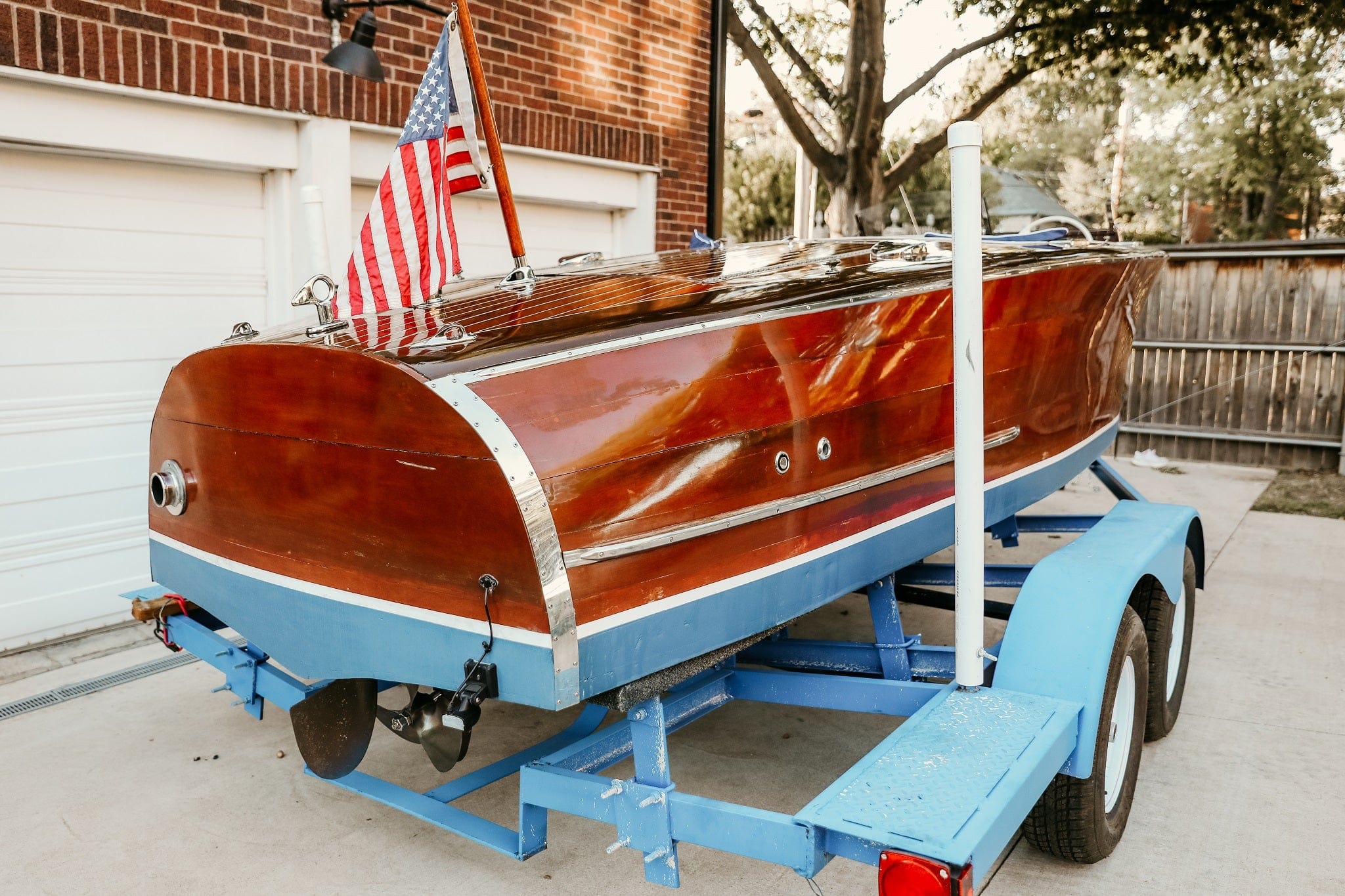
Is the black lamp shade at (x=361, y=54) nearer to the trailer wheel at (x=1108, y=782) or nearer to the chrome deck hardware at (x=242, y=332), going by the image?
the chrome deck hardware at (x=242, y=332)

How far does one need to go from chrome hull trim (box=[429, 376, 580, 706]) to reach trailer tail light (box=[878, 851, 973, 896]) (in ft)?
2.42

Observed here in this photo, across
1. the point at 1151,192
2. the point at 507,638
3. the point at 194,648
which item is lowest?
the point at 194,648

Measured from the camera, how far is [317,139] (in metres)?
5.11

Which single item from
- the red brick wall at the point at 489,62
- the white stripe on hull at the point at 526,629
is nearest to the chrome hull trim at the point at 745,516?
the white stripe on hull at the point at 526,629

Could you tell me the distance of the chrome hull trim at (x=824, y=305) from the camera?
7.42ft

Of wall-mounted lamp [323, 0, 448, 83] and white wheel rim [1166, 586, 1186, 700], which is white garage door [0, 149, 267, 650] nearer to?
wall-mounted lamp [323, 0, 448, 83]

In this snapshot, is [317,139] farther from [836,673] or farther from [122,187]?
[836,673]

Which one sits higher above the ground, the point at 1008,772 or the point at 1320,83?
the point at 1320,83

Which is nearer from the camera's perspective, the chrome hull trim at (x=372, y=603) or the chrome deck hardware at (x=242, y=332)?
the chrome hull trim at (x=372, y=603)

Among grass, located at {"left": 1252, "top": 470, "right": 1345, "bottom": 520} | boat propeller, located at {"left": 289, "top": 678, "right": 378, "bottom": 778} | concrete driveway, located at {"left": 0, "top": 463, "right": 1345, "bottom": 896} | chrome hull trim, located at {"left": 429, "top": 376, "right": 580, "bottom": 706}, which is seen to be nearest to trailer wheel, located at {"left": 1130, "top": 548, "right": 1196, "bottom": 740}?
concrete driveway, located at {"left": 0, "top": 463, "right": 1345, "bottom": 896}

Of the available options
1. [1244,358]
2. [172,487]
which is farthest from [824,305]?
[1244,358]

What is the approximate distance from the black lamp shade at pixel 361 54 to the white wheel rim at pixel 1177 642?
13.2 ft

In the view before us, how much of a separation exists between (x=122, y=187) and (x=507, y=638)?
12.1 ft

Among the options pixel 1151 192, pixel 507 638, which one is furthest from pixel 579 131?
pixel 1151 192
